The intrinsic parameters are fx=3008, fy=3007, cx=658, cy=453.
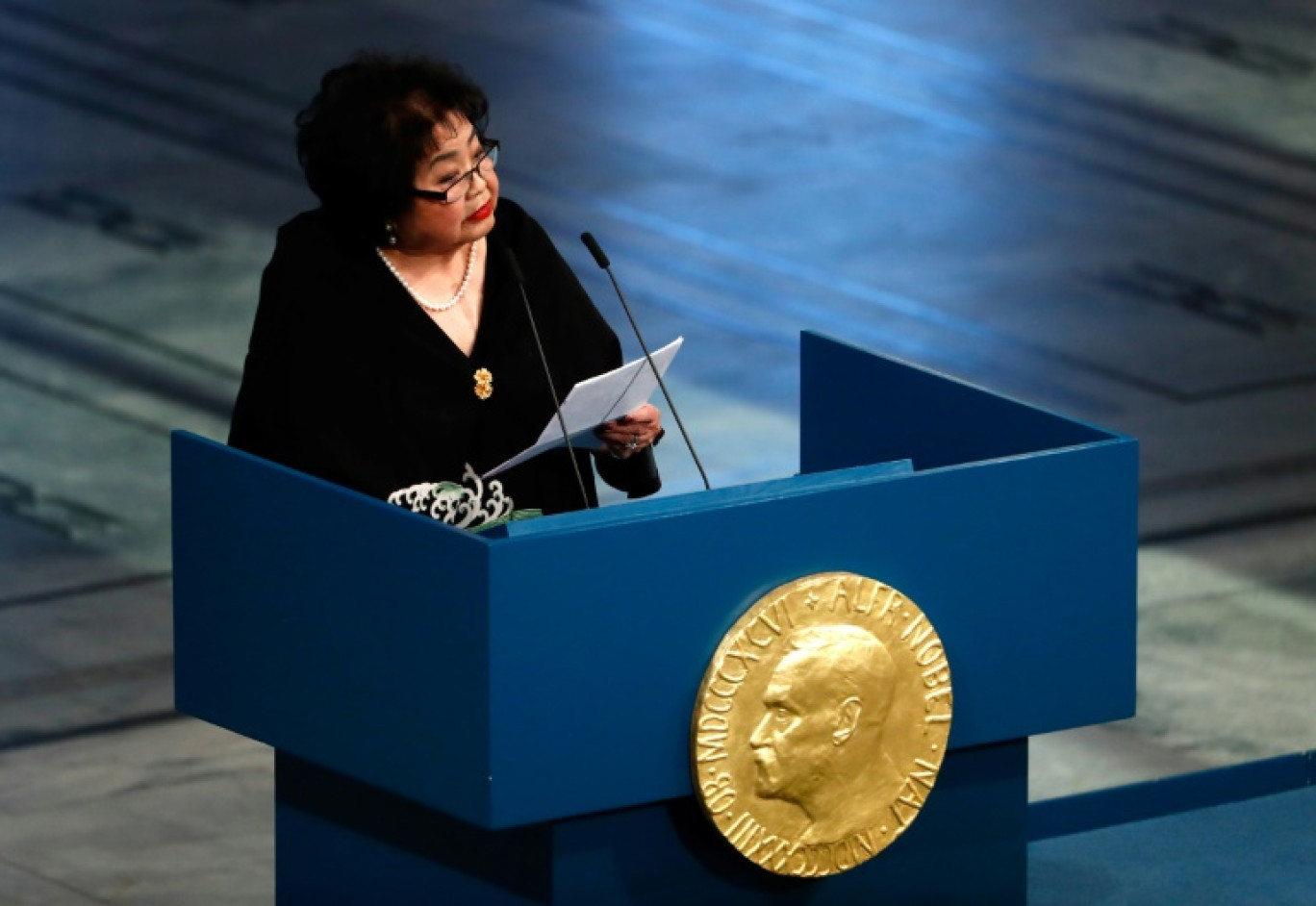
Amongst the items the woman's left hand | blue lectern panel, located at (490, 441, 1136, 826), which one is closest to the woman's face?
the woman's left hand

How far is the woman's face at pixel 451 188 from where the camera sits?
3.84 metres

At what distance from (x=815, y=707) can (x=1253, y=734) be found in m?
2.28

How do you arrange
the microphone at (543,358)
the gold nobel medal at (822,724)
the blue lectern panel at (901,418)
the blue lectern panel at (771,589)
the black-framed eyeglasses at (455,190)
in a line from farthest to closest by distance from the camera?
the blue lectern panel at (901,418)
the black-framed eyeglasses at (455,190)
the microphone at (543,358)
the gold nobel medal at (822,724)
the blue lectern panel at (771,589)

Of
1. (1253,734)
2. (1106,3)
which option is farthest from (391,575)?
(1106,3)

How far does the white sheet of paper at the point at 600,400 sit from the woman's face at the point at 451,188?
0.85ft

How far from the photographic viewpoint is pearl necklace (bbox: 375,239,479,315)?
12.9ft

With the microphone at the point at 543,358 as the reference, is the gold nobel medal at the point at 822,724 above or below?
below

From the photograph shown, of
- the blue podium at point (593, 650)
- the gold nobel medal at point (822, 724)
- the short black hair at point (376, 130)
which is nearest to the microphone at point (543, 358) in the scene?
the short black hair at point (376, 130)

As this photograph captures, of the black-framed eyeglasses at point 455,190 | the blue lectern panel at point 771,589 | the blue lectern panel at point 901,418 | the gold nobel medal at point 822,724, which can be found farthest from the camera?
the blue lectern panel at point 901,418

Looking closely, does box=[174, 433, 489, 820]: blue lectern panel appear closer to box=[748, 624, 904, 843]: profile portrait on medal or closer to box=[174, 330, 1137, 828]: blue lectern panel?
box=[174, 330, 1137, 828]: blue lectern panel

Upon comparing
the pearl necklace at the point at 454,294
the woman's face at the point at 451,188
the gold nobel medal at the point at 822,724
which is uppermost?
the woman's face at the point at 451,188

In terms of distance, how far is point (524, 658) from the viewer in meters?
3.33

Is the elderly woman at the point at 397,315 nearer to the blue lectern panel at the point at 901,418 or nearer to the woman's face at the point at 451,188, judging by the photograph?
the woman's face at the point at 451,188

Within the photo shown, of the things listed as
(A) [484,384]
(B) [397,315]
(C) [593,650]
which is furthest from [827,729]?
(B) [397,315]
